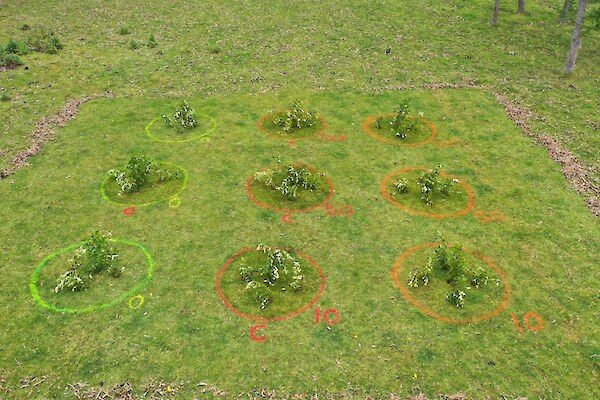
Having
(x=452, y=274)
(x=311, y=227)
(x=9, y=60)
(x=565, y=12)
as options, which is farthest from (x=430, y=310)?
(x=565, y=12)

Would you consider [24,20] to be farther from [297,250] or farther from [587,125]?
[587,125]

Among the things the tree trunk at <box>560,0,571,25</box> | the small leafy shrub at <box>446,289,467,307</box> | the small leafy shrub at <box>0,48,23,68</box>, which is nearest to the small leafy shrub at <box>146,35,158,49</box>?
the small leafy shrub at <box>0,48,23,68</box>

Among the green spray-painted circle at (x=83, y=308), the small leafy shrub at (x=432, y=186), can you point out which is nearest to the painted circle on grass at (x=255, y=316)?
the green spray-painted circle at (x=83, y=308)

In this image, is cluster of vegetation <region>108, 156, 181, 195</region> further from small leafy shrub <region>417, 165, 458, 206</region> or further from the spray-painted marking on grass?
small leafy shrub <region>417, 165, 458, 206</region>

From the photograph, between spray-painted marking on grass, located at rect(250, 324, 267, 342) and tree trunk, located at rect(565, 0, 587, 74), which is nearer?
spray-painted marking on grass, located at rect(250, 324, 267, 342)

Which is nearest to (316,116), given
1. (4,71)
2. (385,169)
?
(385,169)
